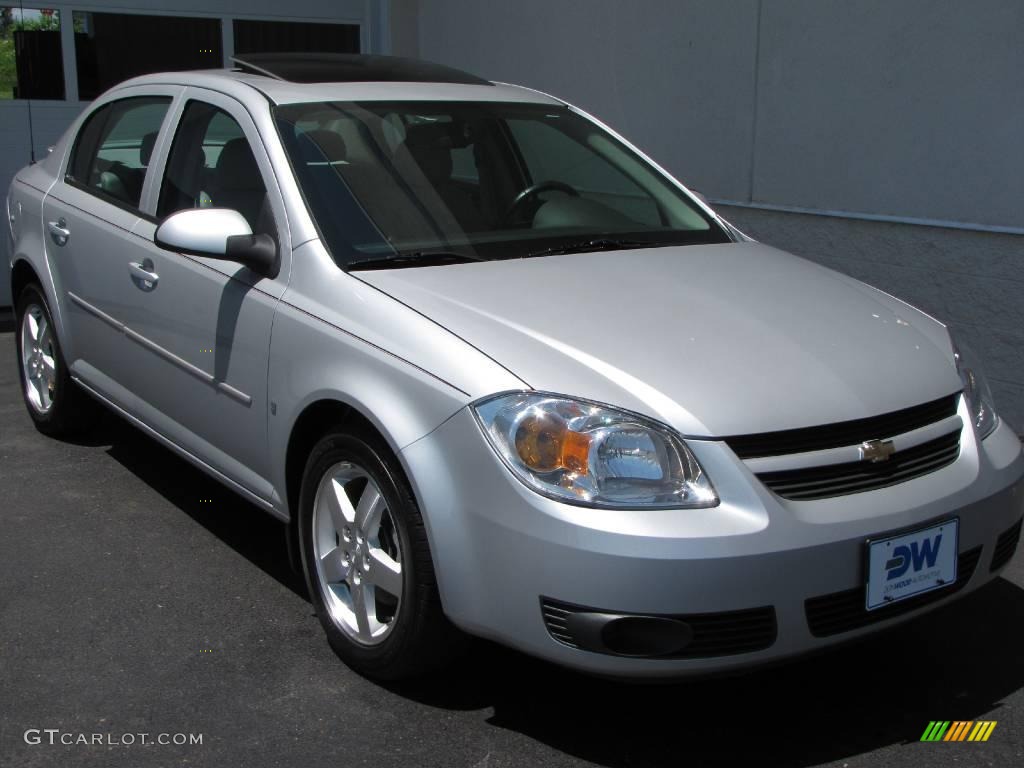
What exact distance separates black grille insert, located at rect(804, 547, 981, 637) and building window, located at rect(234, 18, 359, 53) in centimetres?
770

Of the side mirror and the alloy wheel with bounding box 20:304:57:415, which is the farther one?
the alloy wheel with bounding box 20:304:57:415

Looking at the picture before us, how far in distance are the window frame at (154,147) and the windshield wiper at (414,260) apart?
1339 mm

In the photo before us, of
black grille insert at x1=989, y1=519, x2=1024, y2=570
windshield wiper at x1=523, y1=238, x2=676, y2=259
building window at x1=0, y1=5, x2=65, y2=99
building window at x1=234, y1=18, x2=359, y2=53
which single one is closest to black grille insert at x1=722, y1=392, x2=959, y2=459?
black grille insert at x1=989, y1=519, x2=1024, y2=570

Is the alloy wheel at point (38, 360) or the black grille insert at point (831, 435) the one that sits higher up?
the black grille insert at point (831, 435)

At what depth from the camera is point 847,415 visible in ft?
9.53

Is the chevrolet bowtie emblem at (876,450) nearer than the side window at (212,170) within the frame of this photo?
Yes

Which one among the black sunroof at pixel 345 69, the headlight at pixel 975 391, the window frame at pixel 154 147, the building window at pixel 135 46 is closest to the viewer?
the headlight at pixel 975 391

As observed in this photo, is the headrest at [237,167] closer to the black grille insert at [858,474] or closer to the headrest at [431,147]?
the headrest at [431,147]

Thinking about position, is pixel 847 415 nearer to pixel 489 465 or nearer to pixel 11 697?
pixel 489 465

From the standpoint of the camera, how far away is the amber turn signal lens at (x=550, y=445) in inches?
109

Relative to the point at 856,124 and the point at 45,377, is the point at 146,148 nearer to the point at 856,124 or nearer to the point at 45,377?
the point at 45,377

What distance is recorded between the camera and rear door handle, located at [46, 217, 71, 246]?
194 inches

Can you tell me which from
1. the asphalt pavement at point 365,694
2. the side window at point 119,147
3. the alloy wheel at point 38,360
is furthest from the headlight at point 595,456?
the alloy wheel at point 38,360

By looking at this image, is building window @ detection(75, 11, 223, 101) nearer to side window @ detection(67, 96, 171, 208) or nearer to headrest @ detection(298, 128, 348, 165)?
side window @ detection(67, 96, 171, 208)
